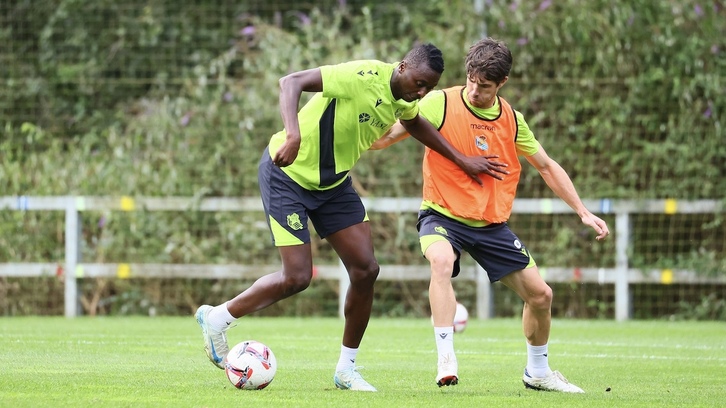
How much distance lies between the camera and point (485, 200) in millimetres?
6980

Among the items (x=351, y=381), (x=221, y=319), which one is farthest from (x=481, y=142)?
(x=221, y=319)

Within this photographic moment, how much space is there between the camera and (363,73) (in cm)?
657

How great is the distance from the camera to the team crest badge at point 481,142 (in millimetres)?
7078

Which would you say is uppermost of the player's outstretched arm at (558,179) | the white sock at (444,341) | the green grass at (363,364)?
the player's outstretched arm at (558,179)

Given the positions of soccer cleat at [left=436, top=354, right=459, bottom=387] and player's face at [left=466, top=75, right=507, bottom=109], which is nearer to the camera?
soccer cleat at [left=436, top=354, right=459, bottom=387]

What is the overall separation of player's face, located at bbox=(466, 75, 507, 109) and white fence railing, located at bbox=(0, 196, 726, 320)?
6.05 meters

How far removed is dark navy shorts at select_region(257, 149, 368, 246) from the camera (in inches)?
261

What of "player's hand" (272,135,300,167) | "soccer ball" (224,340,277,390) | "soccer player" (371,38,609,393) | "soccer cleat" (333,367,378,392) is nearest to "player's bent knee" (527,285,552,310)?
"soccer player" (371,38,609,393)

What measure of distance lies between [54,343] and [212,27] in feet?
33.9

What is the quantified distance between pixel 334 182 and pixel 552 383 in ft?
5.43

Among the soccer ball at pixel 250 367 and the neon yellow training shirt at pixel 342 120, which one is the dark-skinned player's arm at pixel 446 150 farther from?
the soccer ball at pixel 250 367

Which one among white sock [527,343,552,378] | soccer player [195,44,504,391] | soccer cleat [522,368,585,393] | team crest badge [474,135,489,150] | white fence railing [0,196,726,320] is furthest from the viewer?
white fence railing [0,196,726,320]

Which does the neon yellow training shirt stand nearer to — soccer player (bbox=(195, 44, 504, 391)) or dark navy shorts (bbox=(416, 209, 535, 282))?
soccer player (bbox=(195, 44, 504, 391))

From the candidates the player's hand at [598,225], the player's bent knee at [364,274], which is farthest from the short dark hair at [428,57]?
the player's hand at [598,225]
